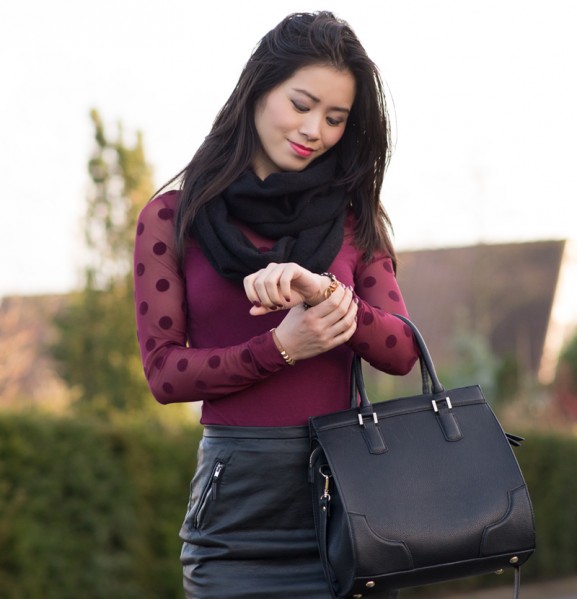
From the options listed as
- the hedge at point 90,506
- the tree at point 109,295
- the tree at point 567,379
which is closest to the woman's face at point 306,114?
the hedge at point 90,506

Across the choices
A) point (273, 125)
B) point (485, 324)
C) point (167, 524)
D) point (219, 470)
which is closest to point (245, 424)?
point (219, 470)

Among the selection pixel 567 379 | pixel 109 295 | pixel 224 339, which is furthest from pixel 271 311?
pixel 567 379

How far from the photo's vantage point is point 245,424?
2648 mm

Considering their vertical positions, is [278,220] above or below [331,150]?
below

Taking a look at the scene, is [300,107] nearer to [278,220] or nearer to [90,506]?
[278,220]

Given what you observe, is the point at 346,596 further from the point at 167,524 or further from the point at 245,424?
the point at 167,524

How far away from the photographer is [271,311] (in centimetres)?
251

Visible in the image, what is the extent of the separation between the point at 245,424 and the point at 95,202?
9.70 meters

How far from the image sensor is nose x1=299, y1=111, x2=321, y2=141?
8.78ft

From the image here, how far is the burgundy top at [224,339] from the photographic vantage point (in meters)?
2.56

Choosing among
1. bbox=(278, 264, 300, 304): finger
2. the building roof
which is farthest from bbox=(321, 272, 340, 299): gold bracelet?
the building roof

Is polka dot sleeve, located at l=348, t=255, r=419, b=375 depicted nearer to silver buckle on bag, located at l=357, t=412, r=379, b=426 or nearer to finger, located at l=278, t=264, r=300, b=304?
silver buckle on bag, located at l=357, t=412, r=379, b=426

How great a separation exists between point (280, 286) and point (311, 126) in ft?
1.88

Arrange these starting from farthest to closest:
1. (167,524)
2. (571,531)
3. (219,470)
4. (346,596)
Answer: (571,531), (167,524), (219,470), (346,596)
